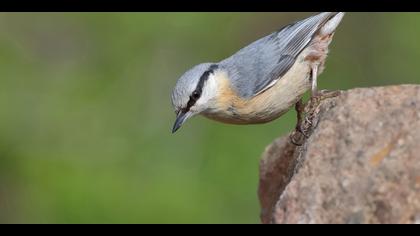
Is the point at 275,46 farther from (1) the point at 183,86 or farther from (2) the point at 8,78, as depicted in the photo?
(2) the point at 8,78

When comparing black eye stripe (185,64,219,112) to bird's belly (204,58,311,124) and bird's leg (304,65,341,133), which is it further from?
bird's leg (304,65,341,133)

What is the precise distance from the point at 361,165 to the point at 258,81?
2.27 m

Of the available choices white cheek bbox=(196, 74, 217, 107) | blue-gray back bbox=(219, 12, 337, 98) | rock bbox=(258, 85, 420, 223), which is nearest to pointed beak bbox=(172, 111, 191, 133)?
white cheek bbox=(196, 74, 217, 107)

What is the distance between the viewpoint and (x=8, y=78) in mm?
9445

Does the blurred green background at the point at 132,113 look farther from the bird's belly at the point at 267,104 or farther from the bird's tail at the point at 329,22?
the bird's tail at the point at 329,22

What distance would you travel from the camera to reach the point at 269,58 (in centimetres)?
617

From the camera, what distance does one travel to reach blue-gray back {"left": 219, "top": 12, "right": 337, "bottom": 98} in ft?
19.6

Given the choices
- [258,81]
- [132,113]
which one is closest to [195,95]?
[258,81]

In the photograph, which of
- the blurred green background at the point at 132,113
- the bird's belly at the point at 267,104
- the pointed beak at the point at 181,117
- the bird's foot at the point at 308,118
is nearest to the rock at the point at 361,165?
the bird's foot at the point at 308,118

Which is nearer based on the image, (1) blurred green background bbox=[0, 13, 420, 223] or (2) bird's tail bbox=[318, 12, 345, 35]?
(2) bird's tail bbox=[318, 12, 345, 35]

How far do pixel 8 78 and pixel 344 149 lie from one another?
628 cm

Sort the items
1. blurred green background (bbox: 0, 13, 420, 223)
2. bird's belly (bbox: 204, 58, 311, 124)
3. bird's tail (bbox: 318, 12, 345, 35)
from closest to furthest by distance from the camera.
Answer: bird's belly (bbox: 204, 58, 311, 124) → bird's tail (bbox: 318, 12, 345, 35) → blurred green background (bbox: 0, 13, 420, 223)

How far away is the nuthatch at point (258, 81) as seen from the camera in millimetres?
5797
